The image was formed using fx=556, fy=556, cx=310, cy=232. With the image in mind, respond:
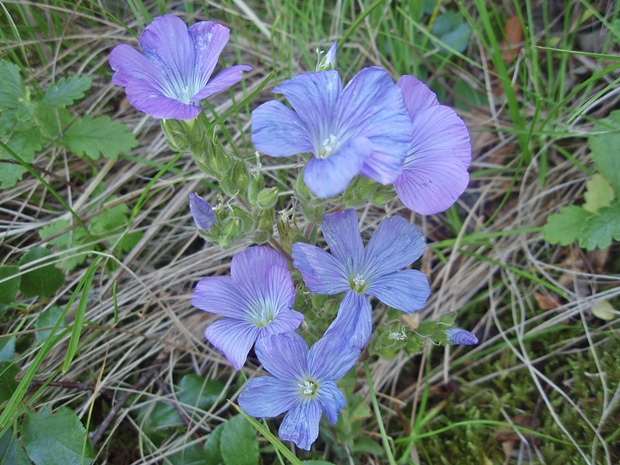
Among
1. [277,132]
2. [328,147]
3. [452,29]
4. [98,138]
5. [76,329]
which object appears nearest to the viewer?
[277,132]

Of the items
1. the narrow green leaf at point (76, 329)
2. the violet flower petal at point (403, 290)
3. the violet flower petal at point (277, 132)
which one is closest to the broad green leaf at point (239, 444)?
the narrow green leaf at point (76, 329)

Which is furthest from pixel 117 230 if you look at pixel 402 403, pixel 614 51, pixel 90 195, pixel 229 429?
pixel 614 51

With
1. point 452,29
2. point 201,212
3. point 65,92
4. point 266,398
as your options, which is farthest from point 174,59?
point 452,29

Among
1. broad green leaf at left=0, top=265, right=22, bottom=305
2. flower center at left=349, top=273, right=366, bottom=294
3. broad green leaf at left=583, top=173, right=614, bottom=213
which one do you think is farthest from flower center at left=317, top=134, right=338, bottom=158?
broad green leaf at left=583, top=173, right=614, bottom=213

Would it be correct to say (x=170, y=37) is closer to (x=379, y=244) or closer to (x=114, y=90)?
(x=379, y=244)

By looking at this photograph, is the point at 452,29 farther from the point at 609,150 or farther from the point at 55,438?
the point at 55,438

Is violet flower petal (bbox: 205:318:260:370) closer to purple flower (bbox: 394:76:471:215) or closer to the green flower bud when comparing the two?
the green flower bud

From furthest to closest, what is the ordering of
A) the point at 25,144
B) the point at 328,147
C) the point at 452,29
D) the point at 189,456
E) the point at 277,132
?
1. the point at 452,29
2. the point at 25,144
3. the point at 189,456
4. the point at 328,147
5. the point at 277,132
